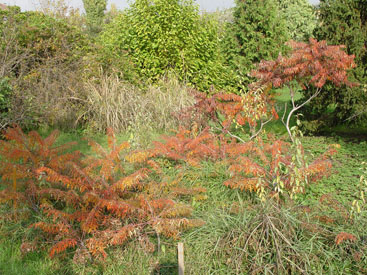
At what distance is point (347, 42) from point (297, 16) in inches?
762

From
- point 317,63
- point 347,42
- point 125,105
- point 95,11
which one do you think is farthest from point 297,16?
point 95,11

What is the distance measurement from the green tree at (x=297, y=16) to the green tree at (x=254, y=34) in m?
15.8

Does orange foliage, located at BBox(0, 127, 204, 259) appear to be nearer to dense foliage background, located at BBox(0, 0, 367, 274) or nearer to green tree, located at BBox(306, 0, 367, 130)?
dense foliage background, located at BBox(0, 0, 367, 274)

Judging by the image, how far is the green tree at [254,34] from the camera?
32.3ft

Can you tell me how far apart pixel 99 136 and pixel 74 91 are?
4.43 ft

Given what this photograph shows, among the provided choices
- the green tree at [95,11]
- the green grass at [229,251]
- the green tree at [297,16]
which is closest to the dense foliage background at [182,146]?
the green grass at [229,251]

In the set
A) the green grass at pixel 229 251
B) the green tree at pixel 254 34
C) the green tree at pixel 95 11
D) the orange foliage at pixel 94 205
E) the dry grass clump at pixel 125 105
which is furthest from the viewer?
the green tree at pixel 95 11

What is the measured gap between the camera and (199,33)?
1091 centimetres

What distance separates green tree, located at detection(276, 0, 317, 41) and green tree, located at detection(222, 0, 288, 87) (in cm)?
1585

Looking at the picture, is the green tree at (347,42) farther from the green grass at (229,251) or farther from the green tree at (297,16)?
the green tree at (297,16)

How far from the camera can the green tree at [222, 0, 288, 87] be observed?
32.3 feet

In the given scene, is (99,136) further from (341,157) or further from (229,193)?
(341,157)

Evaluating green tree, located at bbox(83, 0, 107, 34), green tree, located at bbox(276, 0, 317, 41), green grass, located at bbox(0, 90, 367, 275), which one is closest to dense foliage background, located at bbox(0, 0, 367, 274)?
green grass, located at bbox(0, 90, 367, 275)

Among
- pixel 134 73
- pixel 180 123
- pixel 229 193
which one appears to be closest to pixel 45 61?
pixel 134 73
